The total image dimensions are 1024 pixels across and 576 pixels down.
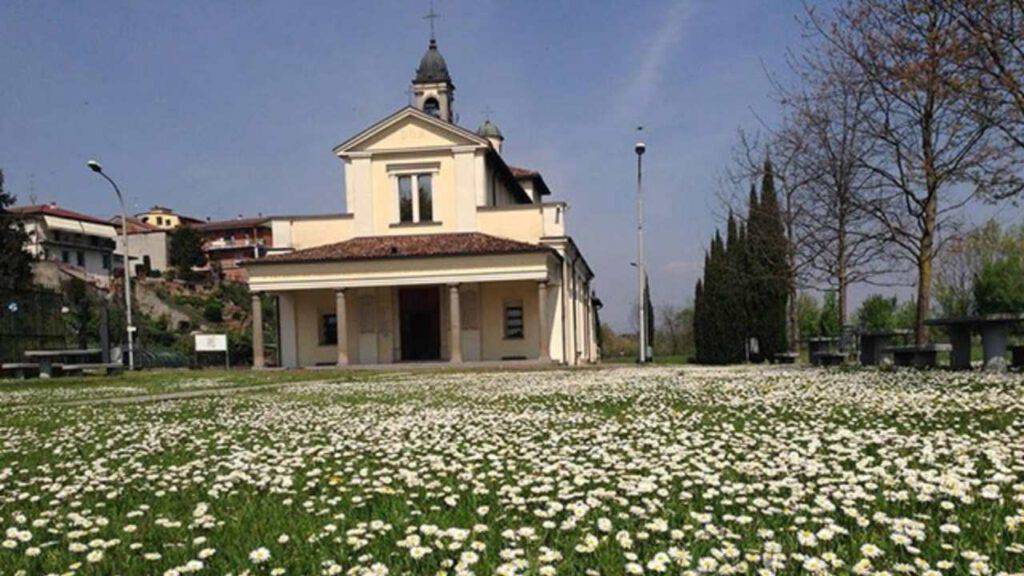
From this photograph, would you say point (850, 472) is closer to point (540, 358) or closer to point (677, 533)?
point (677, 533)

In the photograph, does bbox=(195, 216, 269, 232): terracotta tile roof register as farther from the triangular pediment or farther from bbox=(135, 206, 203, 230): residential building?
the triangular pediment

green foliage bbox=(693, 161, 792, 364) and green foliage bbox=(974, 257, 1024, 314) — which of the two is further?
green foliage bbox=(974, 257, 1024, 314)

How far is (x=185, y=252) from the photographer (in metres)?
96.7

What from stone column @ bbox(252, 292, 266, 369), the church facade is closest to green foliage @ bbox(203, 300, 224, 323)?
the church facade

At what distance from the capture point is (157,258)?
108 meters

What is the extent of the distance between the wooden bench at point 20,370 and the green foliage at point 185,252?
7004 cm

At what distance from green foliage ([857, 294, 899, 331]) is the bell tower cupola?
3856cm

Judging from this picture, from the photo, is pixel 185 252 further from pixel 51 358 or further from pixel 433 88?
pixel 51 358

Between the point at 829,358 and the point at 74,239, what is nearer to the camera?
the point at 829,358

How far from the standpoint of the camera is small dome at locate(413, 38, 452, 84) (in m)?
47.1

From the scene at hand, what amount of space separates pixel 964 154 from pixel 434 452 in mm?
17526

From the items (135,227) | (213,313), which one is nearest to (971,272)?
(213,313)

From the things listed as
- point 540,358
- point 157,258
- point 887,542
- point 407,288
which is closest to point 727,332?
point 540,358

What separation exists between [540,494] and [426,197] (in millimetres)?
34734
